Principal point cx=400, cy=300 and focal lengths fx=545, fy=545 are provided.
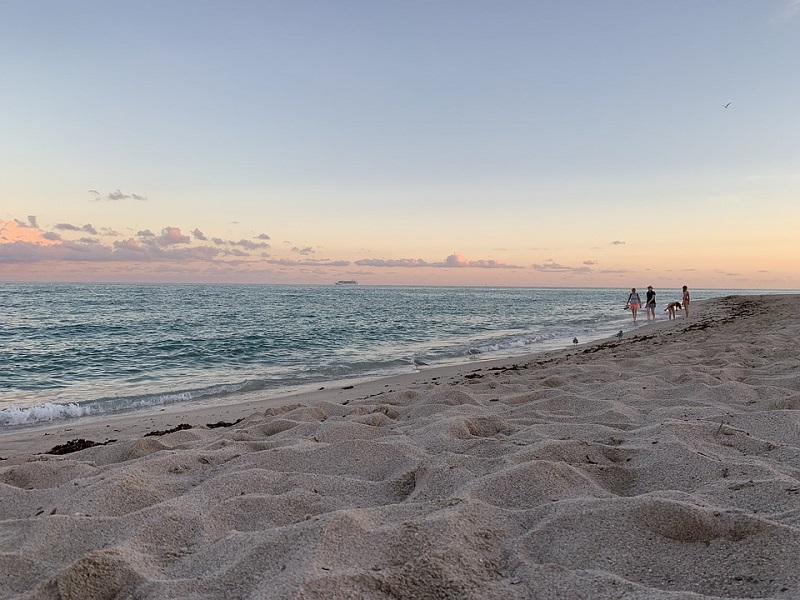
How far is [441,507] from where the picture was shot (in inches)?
106

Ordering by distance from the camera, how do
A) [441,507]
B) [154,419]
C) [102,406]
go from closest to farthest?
[441,507] < [154,419] < [102,406]

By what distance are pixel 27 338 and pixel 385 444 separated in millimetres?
22671

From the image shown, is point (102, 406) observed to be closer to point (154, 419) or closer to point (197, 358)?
point (154, 419)

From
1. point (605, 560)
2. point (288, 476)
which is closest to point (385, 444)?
point (288, 476)

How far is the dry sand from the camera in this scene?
6.77 ft

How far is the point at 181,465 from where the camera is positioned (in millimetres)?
3932

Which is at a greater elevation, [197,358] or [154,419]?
[154,419]

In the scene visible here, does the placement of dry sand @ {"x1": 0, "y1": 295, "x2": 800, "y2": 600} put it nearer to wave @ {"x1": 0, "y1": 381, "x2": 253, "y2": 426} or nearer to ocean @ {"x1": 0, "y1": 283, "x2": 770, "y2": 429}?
wave @ {"x1": 0, "y1": 381, "x2": 253, "y2": 426}

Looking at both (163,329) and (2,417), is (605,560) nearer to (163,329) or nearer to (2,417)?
(2,417)

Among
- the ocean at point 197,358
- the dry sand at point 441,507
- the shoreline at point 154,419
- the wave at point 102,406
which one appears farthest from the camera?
the ocean at point 197,358

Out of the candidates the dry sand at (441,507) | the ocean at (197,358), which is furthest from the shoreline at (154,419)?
the dry sand at (441,507)

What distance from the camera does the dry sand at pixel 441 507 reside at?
2.06m

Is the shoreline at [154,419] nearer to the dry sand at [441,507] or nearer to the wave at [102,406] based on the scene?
the wave at [102,406]

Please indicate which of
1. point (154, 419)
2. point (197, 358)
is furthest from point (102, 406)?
point (197, 358)
